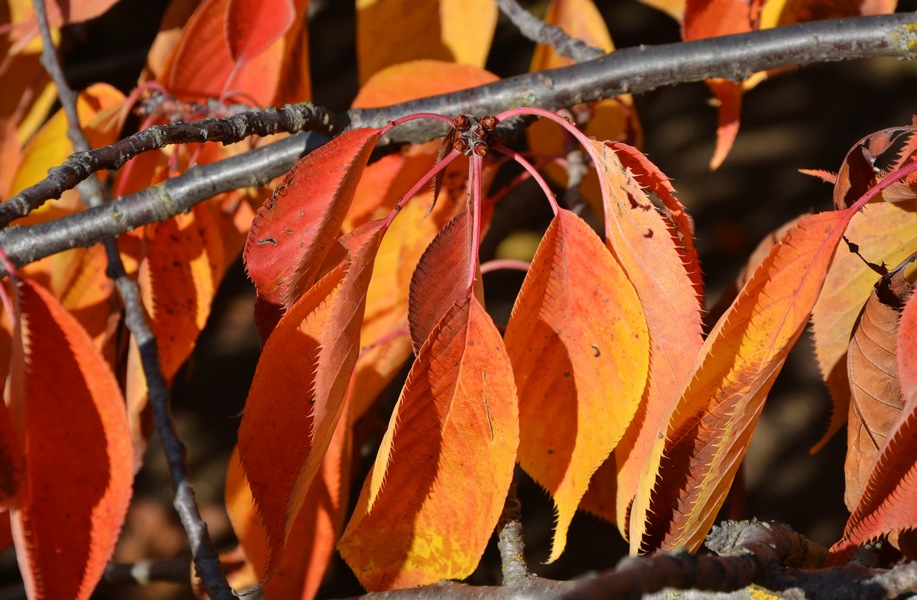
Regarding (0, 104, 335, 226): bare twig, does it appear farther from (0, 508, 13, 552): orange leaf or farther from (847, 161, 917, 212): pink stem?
(847, 161, 917, 212): pink stem

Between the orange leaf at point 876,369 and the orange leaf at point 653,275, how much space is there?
12 centimetres

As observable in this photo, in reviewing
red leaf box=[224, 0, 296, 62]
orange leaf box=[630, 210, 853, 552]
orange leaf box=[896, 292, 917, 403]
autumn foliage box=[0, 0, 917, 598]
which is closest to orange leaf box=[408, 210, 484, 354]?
autumn foliage box=[0, 0, 917, 598]

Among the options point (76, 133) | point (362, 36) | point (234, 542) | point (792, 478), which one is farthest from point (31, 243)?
point (792, 478)

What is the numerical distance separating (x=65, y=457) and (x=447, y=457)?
251 mm

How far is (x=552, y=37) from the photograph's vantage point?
0.85 metres

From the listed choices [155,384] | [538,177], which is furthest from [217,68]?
[538,177]

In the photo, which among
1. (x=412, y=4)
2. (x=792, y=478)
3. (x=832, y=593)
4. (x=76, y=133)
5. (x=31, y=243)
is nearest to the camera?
(x=832, y=593)

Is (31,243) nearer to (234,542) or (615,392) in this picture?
(615,392)

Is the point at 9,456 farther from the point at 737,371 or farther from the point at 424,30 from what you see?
the point at 424,30

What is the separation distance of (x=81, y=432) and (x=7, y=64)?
27.1 inches

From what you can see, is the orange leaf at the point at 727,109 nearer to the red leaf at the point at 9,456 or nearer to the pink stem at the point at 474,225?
the pink stem at the point at 474,225

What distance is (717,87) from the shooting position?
82cm

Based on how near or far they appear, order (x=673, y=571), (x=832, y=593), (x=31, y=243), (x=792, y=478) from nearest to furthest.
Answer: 1. (x=673, y=571)
2. (x=832, y=593)
3. (x=31, y=243)
4. (x=792, y=478)

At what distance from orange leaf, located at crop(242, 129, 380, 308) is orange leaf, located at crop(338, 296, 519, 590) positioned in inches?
4.0
